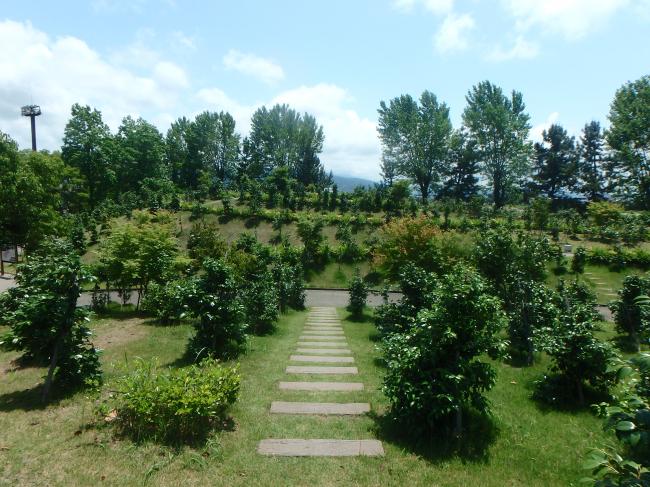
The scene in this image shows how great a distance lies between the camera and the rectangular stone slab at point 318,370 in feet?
25.0

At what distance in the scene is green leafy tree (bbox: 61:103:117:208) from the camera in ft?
124

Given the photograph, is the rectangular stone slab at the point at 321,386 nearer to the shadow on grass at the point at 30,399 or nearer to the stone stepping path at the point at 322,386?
the stone stepping path at the point at 322,386

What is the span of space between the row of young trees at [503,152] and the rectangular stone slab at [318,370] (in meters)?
29.5

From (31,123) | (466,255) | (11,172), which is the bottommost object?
(466,255)

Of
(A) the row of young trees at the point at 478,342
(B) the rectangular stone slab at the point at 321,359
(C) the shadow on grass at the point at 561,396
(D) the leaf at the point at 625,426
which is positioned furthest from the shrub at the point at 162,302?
(D) the leaf at the point at 625,426

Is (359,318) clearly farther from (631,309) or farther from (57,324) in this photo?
(57,324)

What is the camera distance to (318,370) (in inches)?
305

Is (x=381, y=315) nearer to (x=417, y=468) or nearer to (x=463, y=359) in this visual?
(x=463, y=359)

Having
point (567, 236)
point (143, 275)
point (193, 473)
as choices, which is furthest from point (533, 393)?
point (567, 236)

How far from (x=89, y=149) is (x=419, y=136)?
34.0 m

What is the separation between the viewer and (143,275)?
1365cm

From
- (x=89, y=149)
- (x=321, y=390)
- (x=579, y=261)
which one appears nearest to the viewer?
(x=321, y=390)

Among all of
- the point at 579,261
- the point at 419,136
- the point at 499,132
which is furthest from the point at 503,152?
the point at 579,261

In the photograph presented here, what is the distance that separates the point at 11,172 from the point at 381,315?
894 inches
